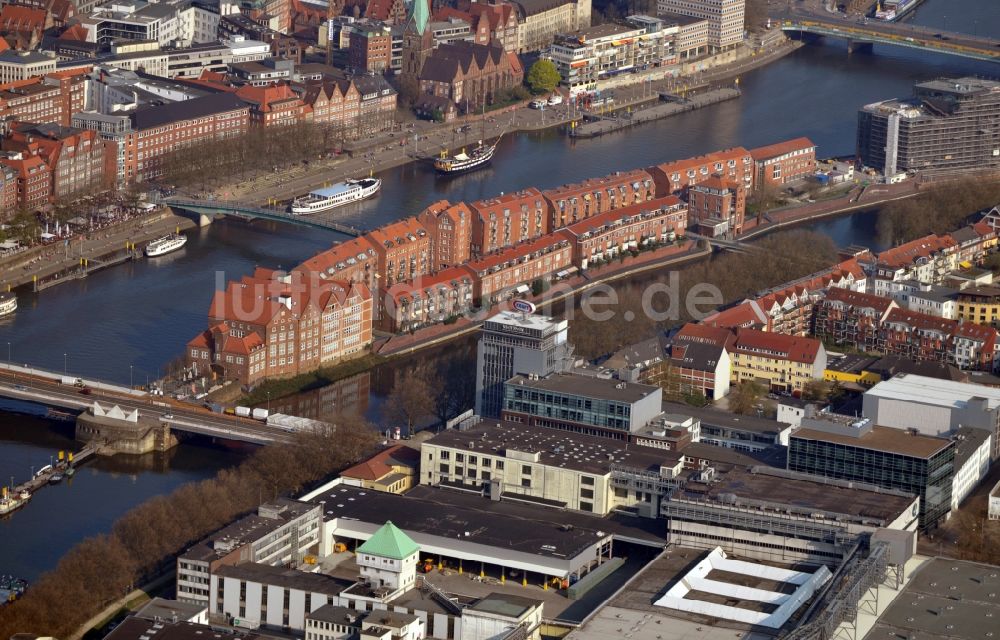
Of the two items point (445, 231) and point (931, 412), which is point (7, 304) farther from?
point (931, 412)

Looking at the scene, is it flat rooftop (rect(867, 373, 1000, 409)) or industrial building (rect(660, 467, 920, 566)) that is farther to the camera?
flat rooftop (rect(867, 373, 1000, 409))

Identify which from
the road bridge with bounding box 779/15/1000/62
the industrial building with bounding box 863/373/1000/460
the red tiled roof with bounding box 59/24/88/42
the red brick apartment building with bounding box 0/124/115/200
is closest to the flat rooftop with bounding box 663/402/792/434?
the industrial building with bounding box 863/373/1000/460

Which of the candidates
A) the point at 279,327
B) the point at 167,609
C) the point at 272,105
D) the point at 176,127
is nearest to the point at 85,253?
the point at 176,127

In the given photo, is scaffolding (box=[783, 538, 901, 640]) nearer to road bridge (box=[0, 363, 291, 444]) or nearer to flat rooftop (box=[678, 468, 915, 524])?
flat rooftop (box=[678, 468, 915, 524])

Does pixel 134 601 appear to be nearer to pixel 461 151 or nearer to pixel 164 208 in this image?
pixel 164 208

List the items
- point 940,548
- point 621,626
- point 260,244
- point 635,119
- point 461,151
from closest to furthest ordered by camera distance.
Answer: point 621,626 → point 940,548 → point 260,244 → point 461,151 → point 635,119

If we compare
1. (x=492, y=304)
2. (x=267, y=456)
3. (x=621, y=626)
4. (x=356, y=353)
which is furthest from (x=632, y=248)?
(x=621, y=626)

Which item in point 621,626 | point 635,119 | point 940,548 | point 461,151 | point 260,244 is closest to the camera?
point 621,626
